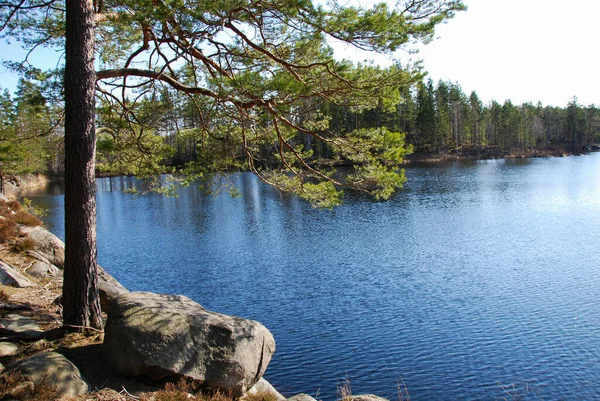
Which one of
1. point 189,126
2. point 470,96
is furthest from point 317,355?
point 470,96

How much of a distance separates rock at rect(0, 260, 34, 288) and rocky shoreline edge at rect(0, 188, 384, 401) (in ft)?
5.47

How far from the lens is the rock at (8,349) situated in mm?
5324

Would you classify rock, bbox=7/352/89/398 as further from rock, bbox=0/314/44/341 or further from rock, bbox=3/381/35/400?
rock, bbox=0/314/44/341

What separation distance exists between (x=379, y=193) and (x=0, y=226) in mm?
8928

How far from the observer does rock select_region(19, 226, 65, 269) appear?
11256 millimetres

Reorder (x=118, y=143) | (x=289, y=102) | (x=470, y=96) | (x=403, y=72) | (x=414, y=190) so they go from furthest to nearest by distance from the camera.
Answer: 1. (x=470, y=96)
2. (x=414, y=190)
3. (x=118, y=143)
4. (x=289, y=102)
5. (x=403, y=72)

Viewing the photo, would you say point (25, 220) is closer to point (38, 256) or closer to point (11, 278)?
point (38, 256)

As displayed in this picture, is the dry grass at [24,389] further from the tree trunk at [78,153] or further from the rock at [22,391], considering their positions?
the tree trunk at [78,153]

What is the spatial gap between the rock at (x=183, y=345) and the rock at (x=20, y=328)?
103 cm

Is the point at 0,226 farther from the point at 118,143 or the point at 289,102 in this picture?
the point at 289,102

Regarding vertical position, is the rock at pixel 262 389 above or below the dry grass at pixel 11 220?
below

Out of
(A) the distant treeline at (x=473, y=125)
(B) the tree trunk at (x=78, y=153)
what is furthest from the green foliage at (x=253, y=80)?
(A) the distant treeline at (x=473, y=125)

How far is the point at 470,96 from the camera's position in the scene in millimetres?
84250

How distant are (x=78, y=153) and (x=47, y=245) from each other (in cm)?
711
